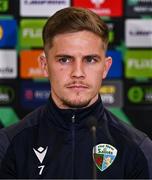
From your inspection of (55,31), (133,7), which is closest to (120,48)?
(133,7)

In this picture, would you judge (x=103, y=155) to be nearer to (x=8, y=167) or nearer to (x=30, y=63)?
(x=8, y=167)

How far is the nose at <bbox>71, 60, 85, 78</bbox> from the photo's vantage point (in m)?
1.02

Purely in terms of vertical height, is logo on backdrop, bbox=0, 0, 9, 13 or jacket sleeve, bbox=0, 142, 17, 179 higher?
logo on backdrop, bbox=0, 0, 9, 13

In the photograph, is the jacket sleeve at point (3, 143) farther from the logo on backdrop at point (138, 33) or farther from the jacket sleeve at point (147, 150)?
the logo on backdrop at point (138, 33)

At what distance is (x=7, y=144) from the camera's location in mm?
1151

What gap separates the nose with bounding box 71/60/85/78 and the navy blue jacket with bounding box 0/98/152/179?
11cm

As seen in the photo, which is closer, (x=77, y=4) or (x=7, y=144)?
(x=7, y=144)

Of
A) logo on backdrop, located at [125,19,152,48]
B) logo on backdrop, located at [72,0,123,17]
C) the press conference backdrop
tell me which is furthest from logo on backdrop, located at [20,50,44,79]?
logo on backdrop, located at [125,19,152,48]

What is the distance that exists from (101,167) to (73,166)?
0.21 feet

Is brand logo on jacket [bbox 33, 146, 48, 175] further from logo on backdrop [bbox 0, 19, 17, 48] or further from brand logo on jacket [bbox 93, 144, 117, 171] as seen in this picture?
logo on backdrop [bbox 0, 19, 17, 48]

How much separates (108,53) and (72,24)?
782mm

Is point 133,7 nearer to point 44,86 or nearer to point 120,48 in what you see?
point 120,48

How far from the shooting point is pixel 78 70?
102 centimetres

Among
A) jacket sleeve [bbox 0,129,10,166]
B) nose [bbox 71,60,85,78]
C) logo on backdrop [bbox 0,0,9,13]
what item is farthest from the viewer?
logo on backdrop [bbox 0,0,9,13]
